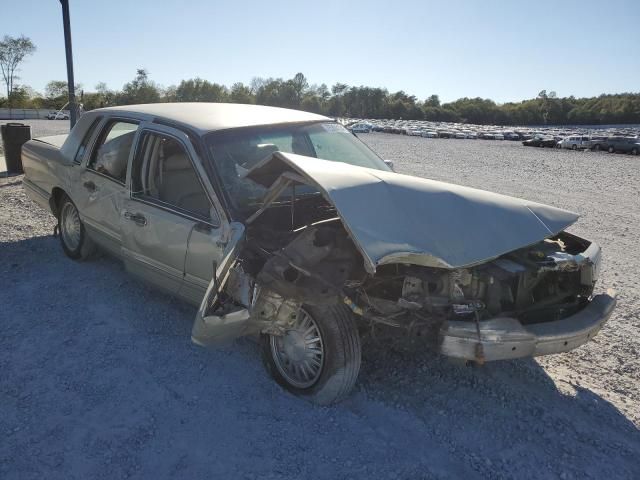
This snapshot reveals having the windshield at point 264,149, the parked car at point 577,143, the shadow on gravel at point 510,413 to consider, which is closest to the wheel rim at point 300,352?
the shadow on gravel at point 510,413

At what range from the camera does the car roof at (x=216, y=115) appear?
418 cm

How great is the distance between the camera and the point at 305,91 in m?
123

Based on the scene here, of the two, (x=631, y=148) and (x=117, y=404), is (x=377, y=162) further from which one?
(x=631, y=148)

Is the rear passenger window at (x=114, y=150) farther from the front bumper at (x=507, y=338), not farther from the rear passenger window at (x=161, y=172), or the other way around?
the front bumper at (x=507, y=338)

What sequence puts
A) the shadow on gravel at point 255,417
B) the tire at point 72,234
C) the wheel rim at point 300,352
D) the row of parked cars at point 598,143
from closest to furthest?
the shadow on gravel at point 255,417 < the wheel rim at point 300,352 < the tire at point 72,234 < the row of parked cars at point 598,143

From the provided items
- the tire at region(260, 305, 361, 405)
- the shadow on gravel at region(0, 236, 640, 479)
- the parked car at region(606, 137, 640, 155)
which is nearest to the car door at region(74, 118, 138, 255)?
the shadow on gravel at region(0, 236, 640, 479)

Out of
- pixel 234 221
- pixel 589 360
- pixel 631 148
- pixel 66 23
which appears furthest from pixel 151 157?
pixel 631 148

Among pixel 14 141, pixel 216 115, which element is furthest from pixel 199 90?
pixel 216 115

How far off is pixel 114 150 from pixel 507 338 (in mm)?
3858

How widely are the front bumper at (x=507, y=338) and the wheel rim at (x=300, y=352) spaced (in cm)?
79

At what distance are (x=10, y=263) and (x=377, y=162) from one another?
4.14 metres

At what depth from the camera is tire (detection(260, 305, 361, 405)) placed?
10.2ft

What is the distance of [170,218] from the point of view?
400 centimetres

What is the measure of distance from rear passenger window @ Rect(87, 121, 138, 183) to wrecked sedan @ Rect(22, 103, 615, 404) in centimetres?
38
